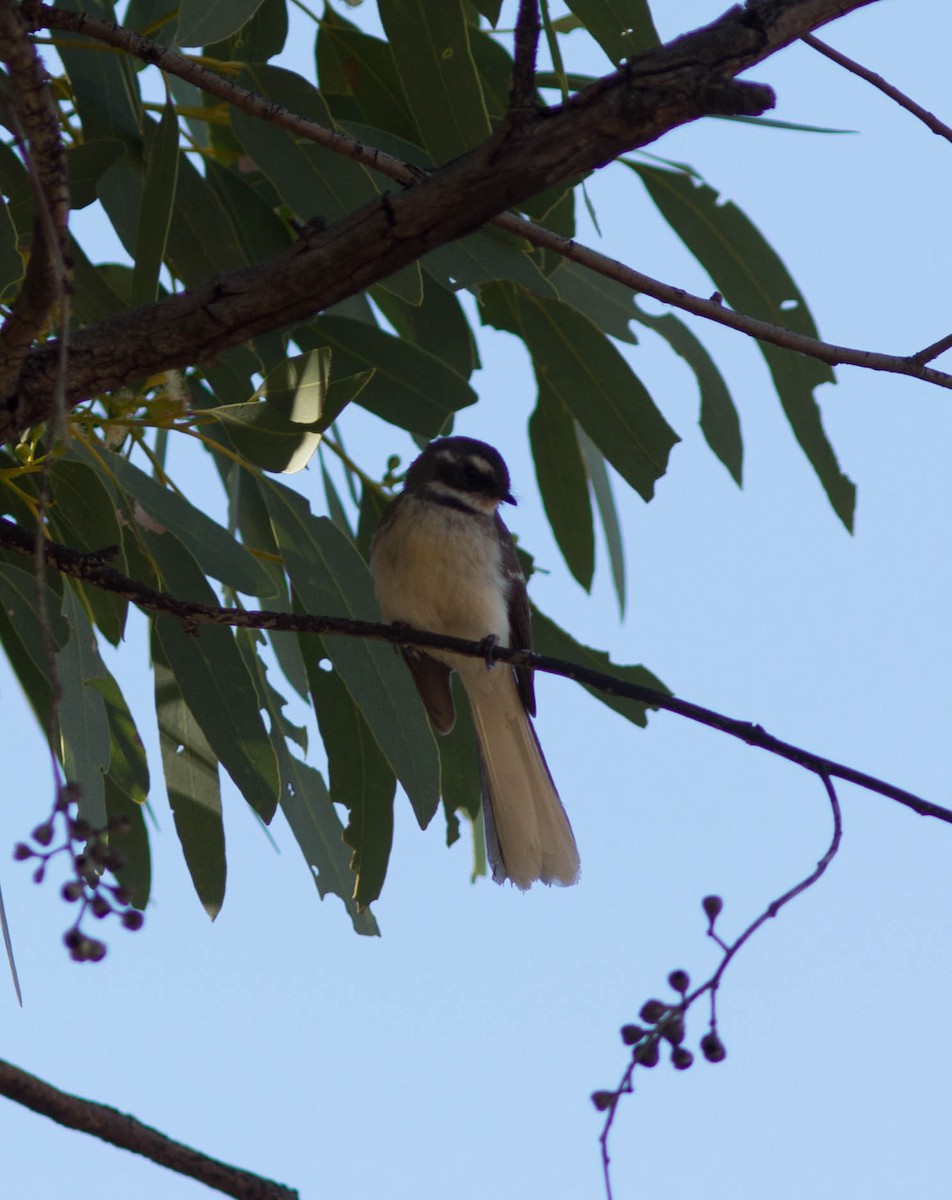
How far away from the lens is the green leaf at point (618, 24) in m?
2.67

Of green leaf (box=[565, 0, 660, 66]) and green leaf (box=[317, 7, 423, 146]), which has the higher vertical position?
green leaf (box=[317, 7, 423, 146])

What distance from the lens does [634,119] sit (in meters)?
1.78

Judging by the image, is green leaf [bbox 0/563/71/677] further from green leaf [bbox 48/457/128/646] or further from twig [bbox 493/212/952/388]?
twig [bbox 493/212/952/388]

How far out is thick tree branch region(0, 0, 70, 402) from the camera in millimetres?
1689

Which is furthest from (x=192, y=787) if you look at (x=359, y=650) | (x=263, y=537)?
(x=263, y=537)

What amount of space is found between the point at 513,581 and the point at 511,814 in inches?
24.6

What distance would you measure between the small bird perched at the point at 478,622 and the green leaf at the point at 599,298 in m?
0.61

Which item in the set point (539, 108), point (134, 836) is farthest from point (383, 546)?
point (539, 108)

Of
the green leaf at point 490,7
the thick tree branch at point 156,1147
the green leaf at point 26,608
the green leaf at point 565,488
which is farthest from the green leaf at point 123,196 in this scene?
the thick tree branch at point 156,1147

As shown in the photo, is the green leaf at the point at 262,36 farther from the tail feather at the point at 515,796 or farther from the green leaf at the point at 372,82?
the tail feather at the point at 515,796

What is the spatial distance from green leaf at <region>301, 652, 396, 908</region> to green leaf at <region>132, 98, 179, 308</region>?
1.12 metres

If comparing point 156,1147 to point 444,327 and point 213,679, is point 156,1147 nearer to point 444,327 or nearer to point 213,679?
point 213,679

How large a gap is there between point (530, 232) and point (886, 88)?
20.8 inches

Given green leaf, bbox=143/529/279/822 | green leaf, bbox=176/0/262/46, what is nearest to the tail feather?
green leaf, bbox=143/529/279/822
